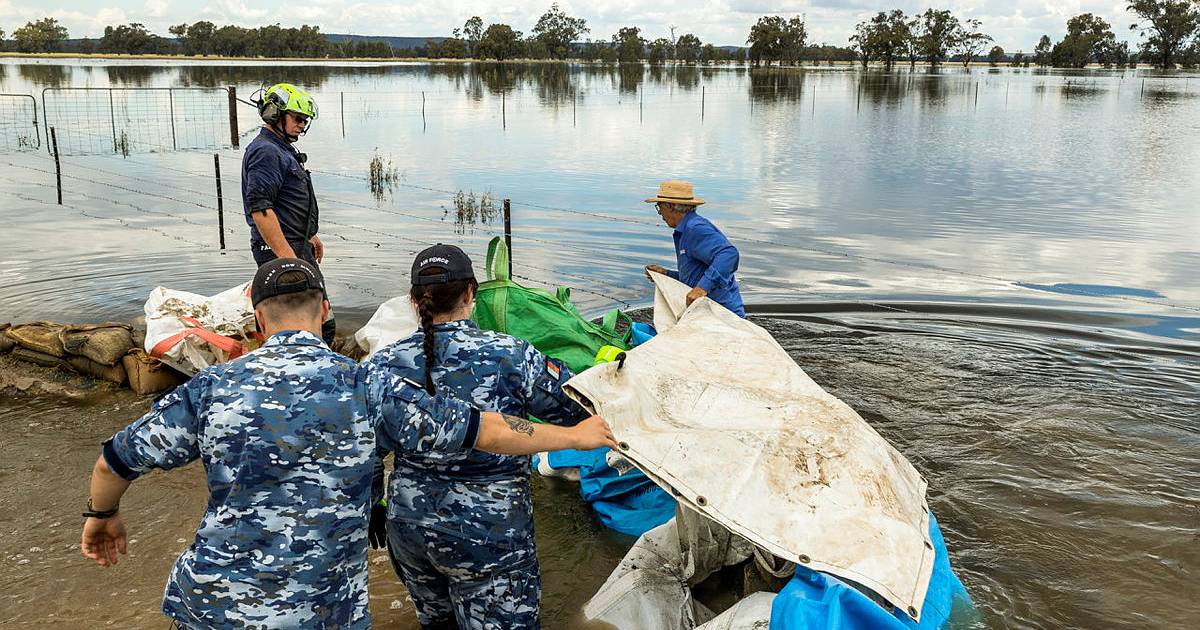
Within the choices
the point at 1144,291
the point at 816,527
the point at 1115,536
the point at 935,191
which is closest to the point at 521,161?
the point at 935,191

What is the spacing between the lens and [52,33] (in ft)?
323

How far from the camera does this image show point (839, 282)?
10172 millimetres

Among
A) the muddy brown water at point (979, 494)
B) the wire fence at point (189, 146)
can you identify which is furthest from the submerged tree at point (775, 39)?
the muddy brown water at point (979, 494)

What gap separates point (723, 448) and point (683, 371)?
574 mm

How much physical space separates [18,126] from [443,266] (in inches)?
1035

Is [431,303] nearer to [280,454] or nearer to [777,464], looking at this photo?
[280,454]

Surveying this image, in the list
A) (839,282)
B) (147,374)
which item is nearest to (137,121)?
(147,374)

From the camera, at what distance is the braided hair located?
272 cm

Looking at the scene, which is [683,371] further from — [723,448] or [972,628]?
[972,628]

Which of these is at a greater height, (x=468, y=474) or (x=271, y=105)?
(x=271, y=105)

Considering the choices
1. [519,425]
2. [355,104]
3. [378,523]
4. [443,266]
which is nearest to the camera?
[519,425]

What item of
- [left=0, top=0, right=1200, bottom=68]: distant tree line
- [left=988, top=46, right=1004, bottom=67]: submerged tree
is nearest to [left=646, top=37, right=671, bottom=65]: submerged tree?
[left=0, top=0, right=1200, bottom=68]: distant tree line

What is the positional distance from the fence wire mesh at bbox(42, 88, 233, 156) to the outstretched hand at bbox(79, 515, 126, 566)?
19328 mm

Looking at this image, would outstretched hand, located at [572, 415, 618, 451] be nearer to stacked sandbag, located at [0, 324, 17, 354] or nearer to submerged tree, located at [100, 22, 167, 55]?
stacked sandbag, located at [0, 324, 17, 354]
